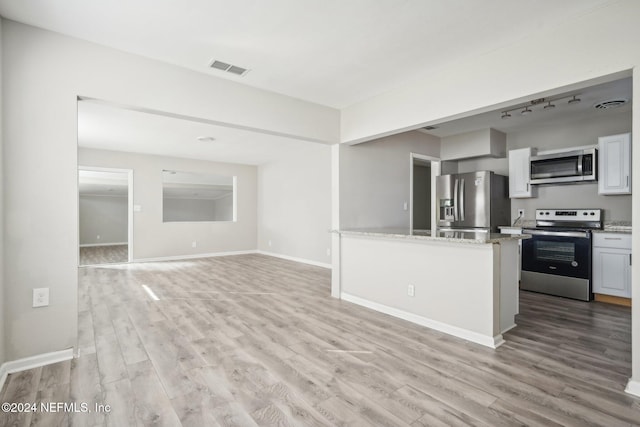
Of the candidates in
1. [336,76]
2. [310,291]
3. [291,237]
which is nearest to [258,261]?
[291,237]

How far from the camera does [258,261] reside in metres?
7.07

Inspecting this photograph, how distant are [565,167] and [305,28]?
4083mm

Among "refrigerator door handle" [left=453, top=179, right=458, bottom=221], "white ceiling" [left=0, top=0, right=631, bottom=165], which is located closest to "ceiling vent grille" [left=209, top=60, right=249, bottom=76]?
"white ceiling" [left=0, top=0, right=631, bottom=165]

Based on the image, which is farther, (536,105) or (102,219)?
(102,219)

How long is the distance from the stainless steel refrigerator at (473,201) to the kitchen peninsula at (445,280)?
1.98 meters

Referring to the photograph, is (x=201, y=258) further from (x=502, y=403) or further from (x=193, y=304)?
(x=502, y=403)

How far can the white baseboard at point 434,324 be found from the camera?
2.63m

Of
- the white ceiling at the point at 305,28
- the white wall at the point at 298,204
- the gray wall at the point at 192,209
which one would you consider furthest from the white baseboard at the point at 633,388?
the gray wall at the point at 192,209

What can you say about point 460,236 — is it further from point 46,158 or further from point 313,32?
point 46,158

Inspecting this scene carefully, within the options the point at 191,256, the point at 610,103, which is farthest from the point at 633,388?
the point at 191,256

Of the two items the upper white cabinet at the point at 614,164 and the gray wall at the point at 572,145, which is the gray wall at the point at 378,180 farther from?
the upper white cabinet at the point at 614,164

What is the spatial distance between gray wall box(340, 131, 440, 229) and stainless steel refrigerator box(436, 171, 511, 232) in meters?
0.77

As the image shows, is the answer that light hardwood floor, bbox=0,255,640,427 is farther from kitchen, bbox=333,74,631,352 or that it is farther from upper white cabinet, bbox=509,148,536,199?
upper white cabinet, bbox=509,148,536,199

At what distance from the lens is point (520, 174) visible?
4.88 metres
